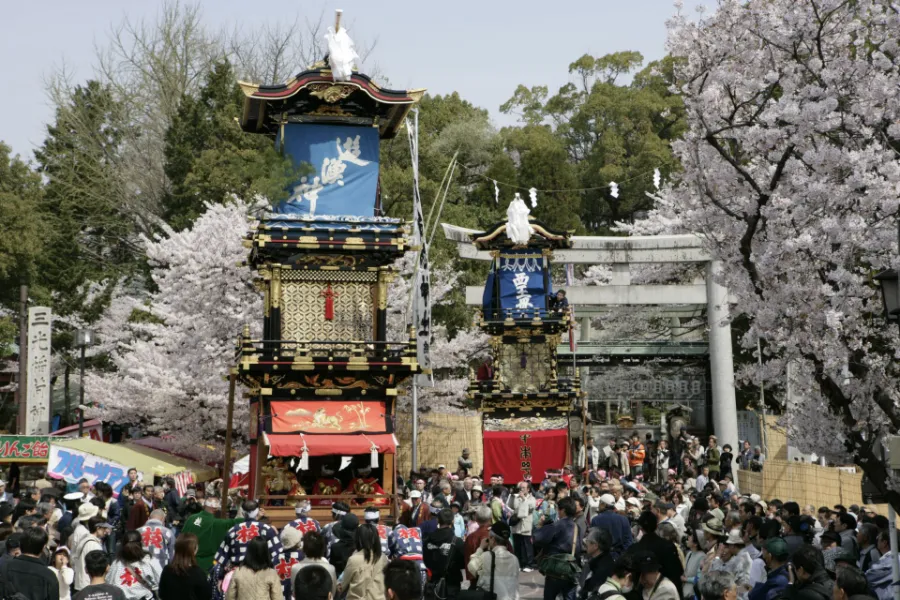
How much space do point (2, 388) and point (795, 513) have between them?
130 ft

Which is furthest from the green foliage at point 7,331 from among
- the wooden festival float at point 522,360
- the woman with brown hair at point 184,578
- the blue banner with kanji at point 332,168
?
the woman with brown hair at point 184,578

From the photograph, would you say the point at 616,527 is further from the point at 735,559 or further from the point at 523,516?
the point at 523,516

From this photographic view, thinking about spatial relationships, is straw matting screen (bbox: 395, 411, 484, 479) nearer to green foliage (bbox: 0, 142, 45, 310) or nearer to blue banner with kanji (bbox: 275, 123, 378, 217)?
blue banner with kanji (bbox: 275, 123, 378, 217)

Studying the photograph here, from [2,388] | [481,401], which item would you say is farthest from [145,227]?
[481,401]

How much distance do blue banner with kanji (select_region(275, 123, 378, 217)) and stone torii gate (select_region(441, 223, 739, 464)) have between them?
10.7 metres

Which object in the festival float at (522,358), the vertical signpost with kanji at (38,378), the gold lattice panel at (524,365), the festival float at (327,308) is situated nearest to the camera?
the festival float at (327,308)

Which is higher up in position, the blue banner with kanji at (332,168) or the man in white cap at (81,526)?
the blue banner with kanji at (332,168)

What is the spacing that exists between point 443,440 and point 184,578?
30.1 metres

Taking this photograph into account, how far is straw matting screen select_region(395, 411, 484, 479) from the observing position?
3972cm

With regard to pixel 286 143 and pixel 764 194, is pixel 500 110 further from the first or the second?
pixel 764 194

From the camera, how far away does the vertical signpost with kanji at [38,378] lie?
1282 inches

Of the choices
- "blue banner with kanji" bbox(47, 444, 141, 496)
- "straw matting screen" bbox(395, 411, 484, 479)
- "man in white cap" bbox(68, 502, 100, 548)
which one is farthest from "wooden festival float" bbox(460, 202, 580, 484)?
"man in white cap" bbox(68, 502, 100, 548)

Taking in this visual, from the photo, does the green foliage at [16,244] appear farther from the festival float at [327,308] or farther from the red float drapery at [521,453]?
the red float drapery at [521,453]

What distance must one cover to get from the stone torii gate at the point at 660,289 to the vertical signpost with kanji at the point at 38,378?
14591mm
